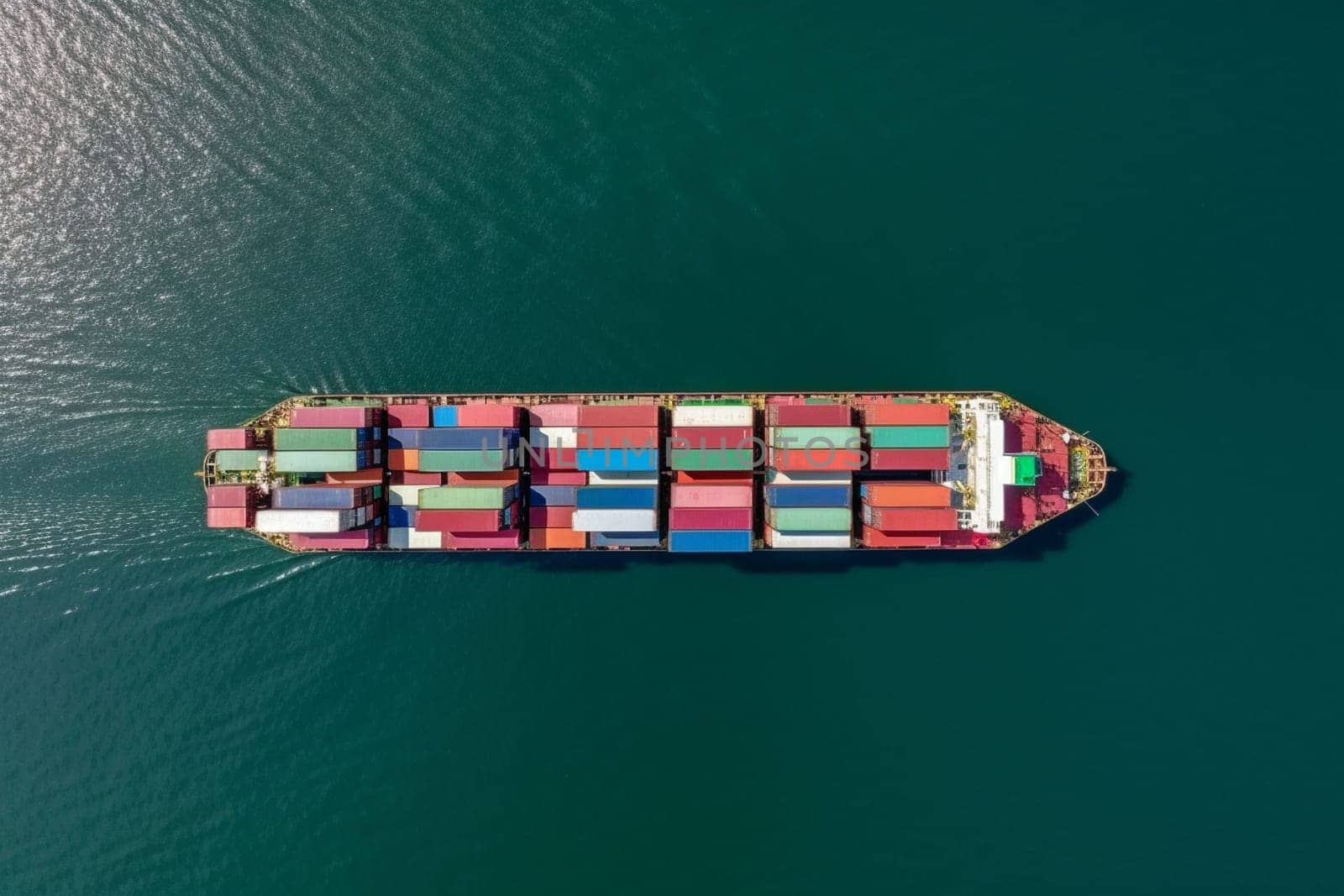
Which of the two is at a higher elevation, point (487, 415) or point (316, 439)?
point (487, 415)

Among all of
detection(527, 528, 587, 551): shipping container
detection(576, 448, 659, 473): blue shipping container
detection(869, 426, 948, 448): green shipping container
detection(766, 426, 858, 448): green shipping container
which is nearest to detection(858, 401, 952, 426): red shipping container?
detection(869, 426, 948, 448): green shipping container

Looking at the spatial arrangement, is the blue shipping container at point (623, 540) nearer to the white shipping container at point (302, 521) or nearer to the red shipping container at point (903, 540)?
the red shipping container at point (903, 540)

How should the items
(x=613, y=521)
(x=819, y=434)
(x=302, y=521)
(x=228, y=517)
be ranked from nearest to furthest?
1. (x=302, y=521)
2. (x=613, y=521)
3. (x=819, y=434)
4. (x=228, y=517)

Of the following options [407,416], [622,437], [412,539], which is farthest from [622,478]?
[407,416]

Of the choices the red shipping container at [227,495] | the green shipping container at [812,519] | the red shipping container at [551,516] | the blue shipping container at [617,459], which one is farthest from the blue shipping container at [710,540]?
the red shipping container at [227,495]

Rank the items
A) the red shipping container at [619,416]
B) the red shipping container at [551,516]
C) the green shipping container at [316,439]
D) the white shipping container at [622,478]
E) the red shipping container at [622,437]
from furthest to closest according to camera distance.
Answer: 1. the red shipping container at [551,516]
2. the white shipping container at [622,478]
3. the red shipping container at [622,437]
4. the red shipping container at [619,416]
5. the green shipping container at [316,439]

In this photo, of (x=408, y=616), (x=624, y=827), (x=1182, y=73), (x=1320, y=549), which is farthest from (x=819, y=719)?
(x=1182, y=73)

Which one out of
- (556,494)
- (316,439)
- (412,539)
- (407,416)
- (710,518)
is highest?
(407,416)

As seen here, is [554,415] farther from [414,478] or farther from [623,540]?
[414,478]
